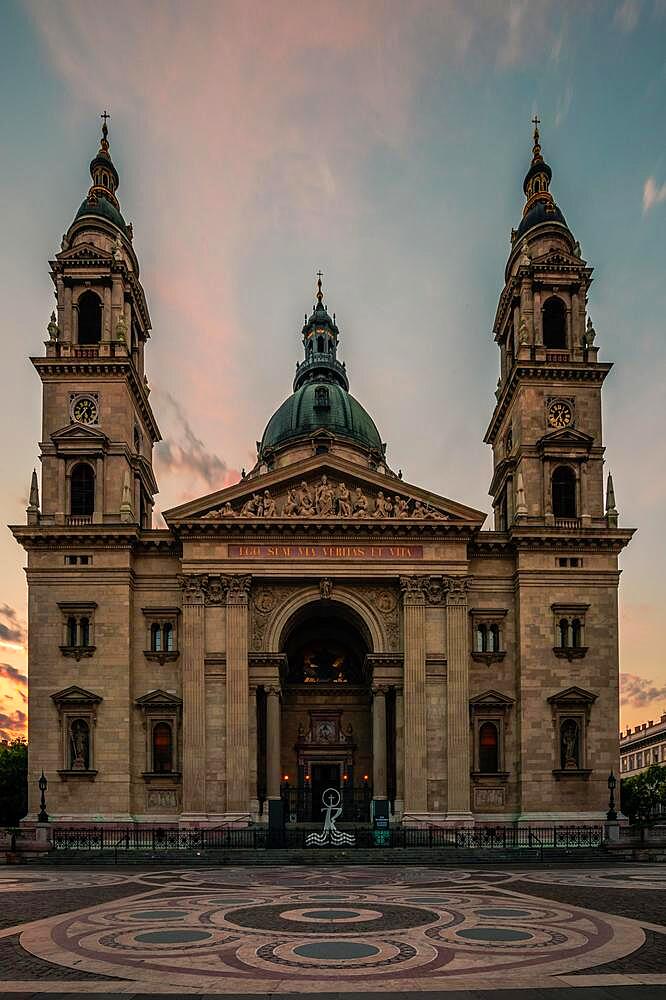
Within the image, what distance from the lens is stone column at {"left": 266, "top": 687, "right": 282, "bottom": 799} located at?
58.2 metres

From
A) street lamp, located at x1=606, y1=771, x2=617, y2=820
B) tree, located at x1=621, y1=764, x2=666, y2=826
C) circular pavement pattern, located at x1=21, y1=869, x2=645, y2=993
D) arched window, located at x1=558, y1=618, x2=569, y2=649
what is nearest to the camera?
circular pavement pattern, located at x1=21, y1=869, x2=645, y2=993

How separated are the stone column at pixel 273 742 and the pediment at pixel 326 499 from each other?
10.3m

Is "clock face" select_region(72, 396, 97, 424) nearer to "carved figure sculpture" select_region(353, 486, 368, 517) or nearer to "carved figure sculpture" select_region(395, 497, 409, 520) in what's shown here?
"carved figure sculpture" select_region(353, 486, 368, 517)

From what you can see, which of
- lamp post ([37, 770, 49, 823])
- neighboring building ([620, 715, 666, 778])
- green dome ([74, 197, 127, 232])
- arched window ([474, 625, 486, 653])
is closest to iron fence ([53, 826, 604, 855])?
lamp post ([37, 770, 49, 823])

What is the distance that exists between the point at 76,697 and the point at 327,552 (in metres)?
16.1

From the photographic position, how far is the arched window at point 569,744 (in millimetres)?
58875

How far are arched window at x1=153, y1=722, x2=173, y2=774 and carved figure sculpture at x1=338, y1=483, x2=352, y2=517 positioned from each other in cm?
1555

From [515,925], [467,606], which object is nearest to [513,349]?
[467,606]

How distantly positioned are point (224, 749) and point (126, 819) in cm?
635

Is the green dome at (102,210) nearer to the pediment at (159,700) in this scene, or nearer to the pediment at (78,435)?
the pediment at (78,435)

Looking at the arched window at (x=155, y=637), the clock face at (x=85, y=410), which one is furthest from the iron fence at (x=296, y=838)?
the clock face at (x=85, y=410)

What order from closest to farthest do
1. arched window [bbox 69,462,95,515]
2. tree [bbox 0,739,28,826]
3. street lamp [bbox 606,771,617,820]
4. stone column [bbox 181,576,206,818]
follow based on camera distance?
street lamp [bbox 606,771,617,820] → stone column [bbox 181,576,206,818] → arched window [bbox 69,462,95,515] → tree [bbox 0,739,28,826]

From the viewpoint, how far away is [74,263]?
64375mm

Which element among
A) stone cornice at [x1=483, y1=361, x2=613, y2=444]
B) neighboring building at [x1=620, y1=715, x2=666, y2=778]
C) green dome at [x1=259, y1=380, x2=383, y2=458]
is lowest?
neighboring building at [x1=620, y1=715, x2=666, y2=778]
